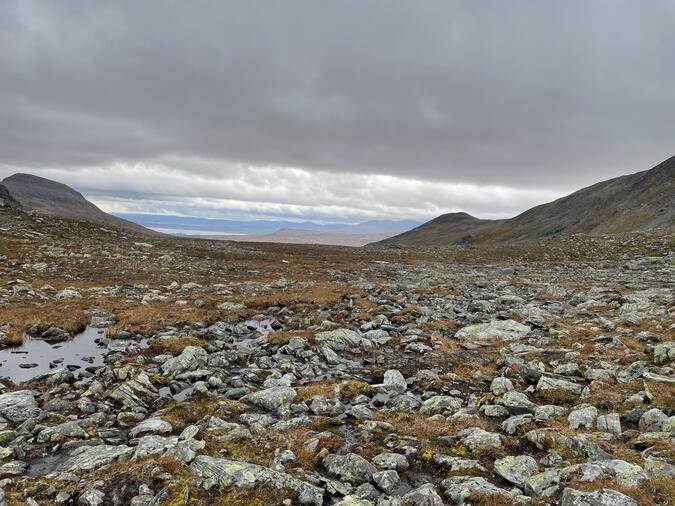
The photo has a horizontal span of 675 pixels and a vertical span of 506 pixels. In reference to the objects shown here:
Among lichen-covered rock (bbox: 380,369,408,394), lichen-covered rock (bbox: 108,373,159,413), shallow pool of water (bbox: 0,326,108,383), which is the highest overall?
lichen-covered rock (bbox: 380,369,408,394)

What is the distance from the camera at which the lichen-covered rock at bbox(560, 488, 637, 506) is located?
5.91 metres

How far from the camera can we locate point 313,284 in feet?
117

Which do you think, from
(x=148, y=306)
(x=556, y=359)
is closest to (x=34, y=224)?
(x=148, y=306)

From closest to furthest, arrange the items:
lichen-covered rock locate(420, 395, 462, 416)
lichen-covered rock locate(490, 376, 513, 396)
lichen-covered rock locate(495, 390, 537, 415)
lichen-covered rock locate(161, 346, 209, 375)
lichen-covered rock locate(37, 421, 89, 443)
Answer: lichen-covered rock locate(37, 421, 89, 443) → lichen-covered rock locate(495, 390, 537, 415) → lichen-covered rock locate(420, 395, 462, 416) → lichen-covered rock locate(490, 376, 513, 396) → lichen-covered rock locate(161, 346, 209, 375)

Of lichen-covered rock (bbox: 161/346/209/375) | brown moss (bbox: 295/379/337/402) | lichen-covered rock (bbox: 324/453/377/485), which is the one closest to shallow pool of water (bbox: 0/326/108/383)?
lichen-covered rock (bbox: 161/346/209/375)

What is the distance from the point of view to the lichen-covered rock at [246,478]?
7.23 meters

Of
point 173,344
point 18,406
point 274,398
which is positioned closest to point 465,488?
point 274,398

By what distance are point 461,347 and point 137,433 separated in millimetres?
14187

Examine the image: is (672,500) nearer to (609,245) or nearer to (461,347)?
(461,347)

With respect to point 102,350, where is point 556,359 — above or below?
above

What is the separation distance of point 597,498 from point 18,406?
1469 centimetres

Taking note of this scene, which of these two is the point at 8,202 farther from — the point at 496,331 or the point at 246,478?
the point at 496,331

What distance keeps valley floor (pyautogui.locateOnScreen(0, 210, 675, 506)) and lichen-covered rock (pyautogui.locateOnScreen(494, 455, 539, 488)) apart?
1.2 inches

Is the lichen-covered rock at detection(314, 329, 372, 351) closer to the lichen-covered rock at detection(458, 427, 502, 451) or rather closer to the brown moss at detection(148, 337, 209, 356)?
the brown moss at detection(148, 337, 209, 356)
